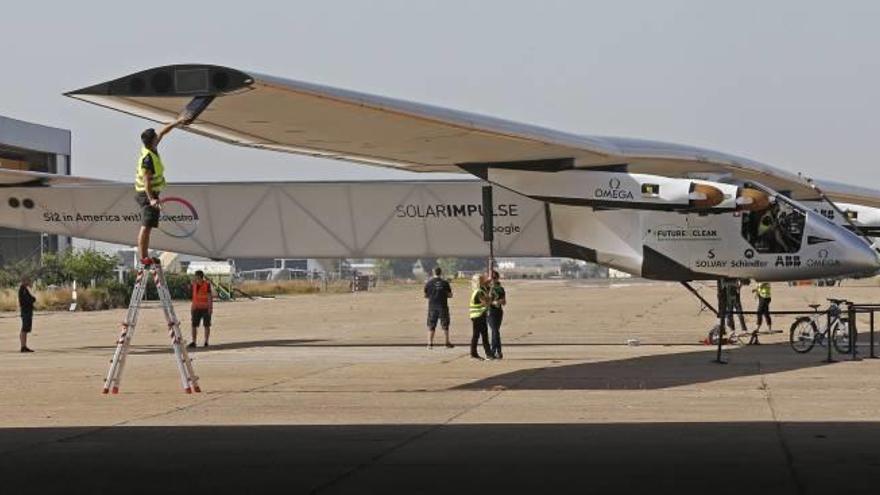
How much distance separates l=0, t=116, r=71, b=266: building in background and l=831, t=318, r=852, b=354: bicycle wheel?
56810 millimetres

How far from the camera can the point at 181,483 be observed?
1077 cm

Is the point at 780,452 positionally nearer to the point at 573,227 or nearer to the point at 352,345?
the point at 573,227

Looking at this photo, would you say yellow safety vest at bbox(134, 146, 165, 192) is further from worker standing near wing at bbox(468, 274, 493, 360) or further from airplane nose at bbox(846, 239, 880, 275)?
airplane nose at bbox(846, 239, 880, 275)

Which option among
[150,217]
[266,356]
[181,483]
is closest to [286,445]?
[181,483]

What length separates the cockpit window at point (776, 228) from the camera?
91.3 feet

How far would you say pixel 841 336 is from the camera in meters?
26.6

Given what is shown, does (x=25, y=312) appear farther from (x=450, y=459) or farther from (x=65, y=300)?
(x=65, y=300)

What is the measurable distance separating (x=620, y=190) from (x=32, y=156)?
62.6 meters

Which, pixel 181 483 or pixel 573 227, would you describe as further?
pixel 573 227

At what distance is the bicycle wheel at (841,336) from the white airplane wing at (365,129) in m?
3.68

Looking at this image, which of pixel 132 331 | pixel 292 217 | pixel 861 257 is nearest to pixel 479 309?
pixel 292 217

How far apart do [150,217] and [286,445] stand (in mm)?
6604

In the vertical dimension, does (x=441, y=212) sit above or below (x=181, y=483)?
above

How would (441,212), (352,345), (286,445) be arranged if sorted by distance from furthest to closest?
(352,345), (441,212), (286,445)
